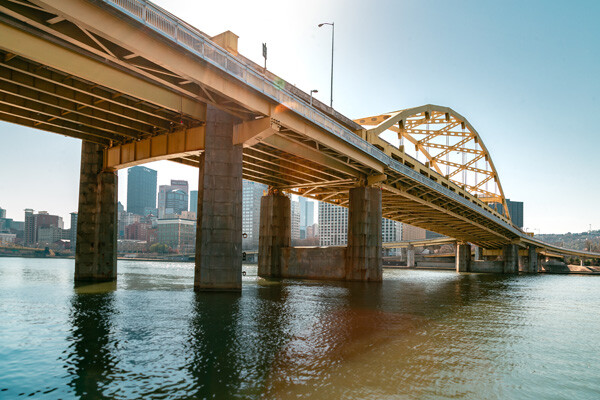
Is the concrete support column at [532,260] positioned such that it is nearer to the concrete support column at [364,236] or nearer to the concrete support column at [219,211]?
the concrete support column at [364,236]

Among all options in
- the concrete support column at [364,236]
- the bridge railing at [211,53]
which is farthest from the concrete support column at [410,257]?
the bridge railing at [211,53]

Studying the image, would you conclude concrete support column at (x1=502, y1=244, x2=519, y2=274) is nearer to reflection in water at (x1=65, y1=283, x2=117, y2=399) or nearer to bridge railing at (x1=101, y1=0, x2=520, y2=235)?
bridge railing at (x1=101, y1=0, x2=520, y2=235)

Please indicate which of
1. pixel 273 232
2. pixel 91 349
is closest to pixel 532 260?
pixel 273 232

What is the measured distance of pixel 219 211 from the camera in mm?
28250

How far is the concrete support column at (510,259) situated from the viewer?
4291 inches

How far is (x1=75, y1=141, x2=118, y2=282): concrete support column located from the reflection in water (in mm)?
15612

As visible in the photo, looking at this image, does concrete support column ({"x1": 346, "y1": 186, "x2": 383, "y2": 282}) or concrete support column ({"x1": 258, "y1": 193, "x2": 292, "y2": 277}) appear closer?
concrete support column ({"x1": 346, "y1": 186, "x2": 383, "y2": 282})

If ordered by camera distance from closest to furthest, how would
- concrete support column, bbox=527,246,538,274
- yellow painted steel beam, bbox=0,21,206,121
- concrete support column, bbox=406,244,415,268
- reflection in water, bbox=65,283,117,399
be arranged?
reflection in water, bbox=65,283,117,399 < yellow painted steel beam, bbox=0,21,206,121 < concrete support column, bbox=527,246,538,274 < concrete support column, bbox=406,244,415,268

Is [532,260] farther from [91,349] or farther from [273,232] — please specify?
[91,349]

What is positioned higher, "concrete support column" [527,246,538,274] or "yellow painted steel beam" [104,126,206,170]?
"yellow painted steel beam" [104,126,206,170]

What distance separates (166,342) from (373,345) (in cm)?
640

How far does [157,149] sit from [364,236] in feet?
75.5

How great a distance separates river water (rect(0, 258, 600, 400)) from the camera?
9250mm

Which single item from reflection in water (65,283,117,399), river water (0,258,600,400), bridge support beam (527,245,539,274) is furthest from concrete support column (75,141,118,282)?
bridge support beam (527,245,539,274)
